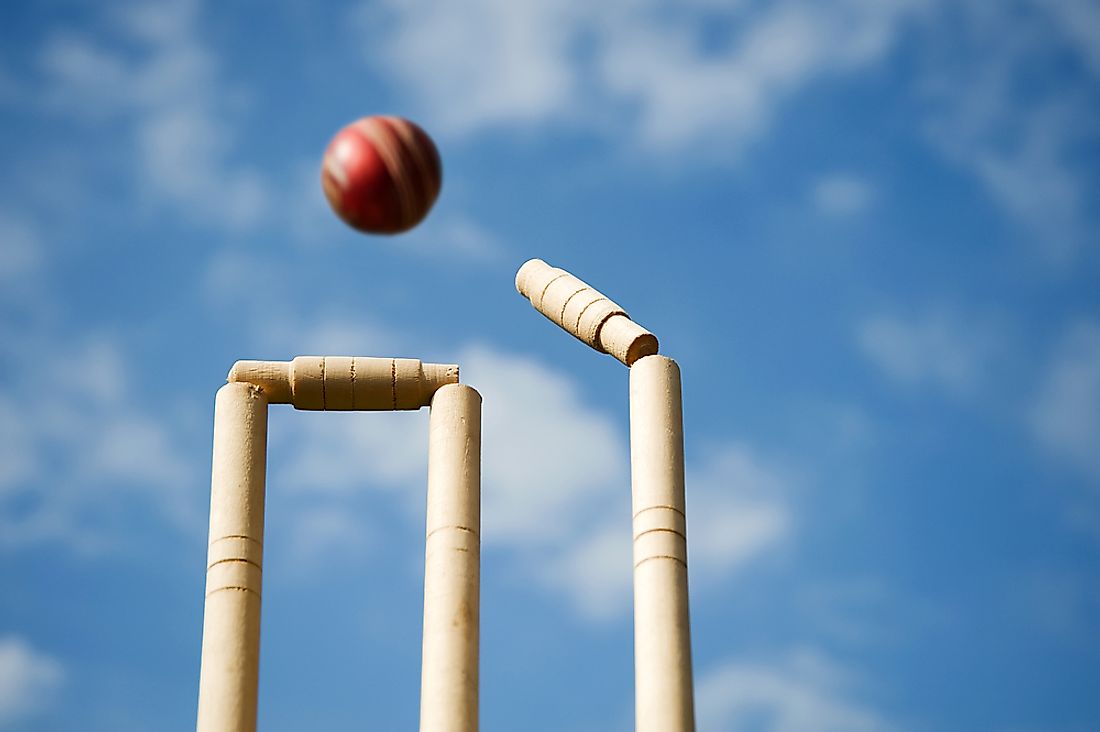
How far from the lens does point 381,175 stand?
1856 cm

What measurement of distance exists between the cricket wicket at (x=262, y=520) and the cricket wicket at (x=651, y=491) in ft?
5.92

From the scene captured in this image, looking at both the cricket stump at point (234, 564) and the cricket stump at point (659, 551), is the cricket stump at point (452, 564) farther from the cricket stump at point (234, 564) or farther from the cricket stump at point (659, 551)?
the cricket stump at point (234, 564)

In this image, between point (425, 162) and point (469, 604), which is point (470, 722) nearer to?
Result: point (469, 604)

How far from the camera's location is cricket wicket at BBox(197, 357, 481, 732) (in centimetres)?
2291

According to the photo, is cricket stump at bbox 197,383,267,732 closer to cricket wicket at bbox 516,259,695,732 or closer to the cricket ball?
cricket wicket at bbox 516,259,695,732

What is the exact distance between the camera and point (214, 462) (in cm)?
2430

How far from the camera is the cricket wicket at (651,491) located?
22.8 m

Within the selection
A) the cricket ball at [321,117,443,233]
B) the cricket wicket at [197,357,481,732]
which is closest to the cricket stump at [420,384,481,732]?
the cricket wicket at [197,357,481,732]

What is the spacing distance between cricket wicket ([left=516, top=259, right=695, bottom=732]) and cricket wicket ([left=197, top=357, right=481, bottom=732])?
5.92ft

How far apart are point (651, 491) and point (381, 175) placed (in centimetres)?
686

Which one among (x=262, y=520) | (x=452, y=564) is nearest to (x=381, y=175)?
(x=452, y=564)

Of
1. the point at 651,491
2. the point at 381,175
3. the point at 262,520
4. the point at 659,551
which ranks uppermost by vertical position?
the point at 381,175

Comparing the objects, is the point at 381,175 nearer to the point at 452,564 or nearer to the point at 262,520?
the point at 452,564

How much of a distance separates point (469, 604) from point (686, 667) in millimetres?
2575
